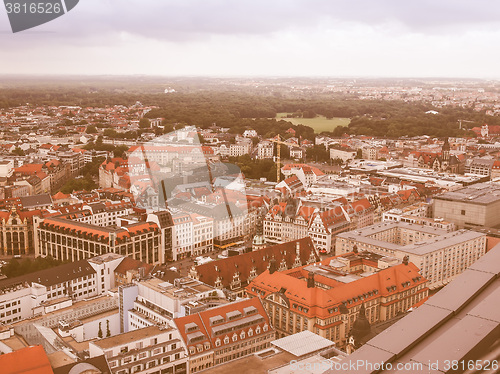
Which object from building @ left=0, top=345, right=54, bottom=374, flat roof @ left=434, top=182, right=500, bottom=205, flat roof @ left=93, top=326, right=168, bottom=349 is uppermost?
building @ left=0, top=345, right=54, bottom=374

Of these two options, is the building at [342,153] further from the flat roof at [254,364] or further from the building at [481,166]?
the flat roof at [254,364]

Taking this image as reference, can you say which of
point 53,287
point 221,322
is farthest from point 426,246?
point 53,287

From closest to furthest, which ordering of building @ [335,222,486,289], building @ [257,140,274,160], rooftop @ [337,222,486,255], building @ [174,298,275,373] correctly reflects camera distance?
building @ [174,298,275,373], building @ [335,222,486,289], rooftop @ [337,222,486,255], building @ [257,140,274,160]

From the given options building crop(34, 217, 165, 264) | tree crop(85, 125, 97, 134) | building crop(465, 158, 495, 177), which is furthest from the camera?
tree crop(85, 125, 97, 134)

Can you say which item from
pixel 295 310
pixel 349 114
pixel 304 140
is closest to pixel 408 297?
pixel 295 310

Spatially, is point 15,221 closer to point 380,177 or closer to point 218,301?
point 218,301

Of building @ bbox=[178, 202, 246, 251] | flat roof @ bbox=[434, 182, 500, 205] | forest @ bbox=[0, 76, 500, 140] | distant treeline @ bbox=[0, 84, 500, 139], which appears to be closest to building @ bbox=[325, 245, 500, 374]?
building @ bbox=[178, 202, 246, 251]

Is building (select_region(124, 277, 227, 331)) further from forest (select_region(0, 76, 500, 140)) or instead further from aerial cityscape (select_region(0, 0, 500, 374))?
forest (select_region(0, 76, 500, 140))
